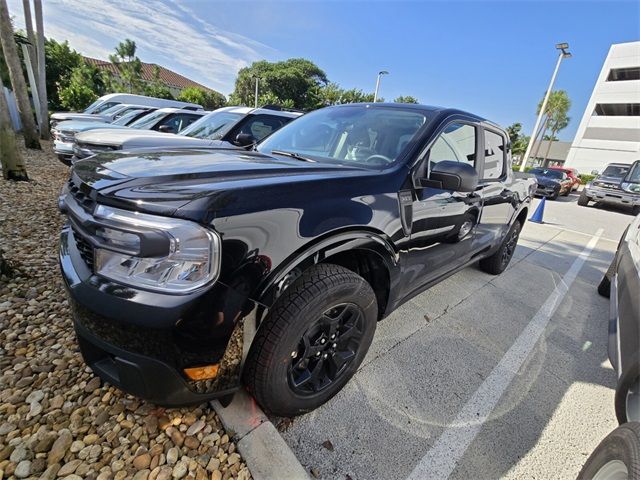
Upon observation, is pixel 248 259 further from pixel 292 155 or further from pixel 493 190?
pixel 493 190

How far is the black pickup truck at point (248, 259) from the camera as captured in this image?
4.04ft

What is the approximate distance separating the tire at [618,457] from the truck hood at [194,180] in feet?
5.00

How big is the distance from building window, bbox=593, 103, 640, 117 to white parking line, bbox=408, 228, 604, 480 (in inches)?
1757

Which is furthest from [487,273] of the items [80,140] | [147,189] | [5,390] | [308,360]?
[80,140]

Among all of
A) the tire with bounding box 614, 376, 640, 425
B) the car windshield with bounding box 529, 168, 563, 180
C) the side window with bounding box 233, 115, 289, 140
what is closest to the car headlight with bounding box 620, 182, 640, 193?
the car windshield with bounding box 529, 168, 563, 180

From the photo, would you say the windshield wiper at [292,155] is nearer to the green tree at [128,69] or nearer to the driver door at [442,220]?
the driver door at [442,220]

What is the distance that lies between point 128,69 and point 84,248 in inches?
1830

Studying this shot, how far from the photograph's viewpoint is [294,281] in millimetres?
1515

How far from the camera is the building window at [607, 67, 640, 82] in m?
33.3

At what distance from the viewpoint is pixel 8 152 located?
565 cm

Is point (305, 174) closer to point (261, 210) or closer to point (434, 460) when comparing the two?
point (261, 210)

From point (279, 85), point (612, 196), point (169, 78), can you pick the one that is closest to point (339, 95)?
point (279, 85)

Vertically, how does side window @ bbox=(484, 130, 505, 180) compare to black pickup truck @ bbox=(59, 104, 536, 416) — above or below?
above

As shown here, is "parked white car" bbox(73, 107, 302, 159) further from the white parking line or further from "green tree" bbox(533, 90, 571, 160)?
"green tree" bbox(533, 90, 571, 160)
